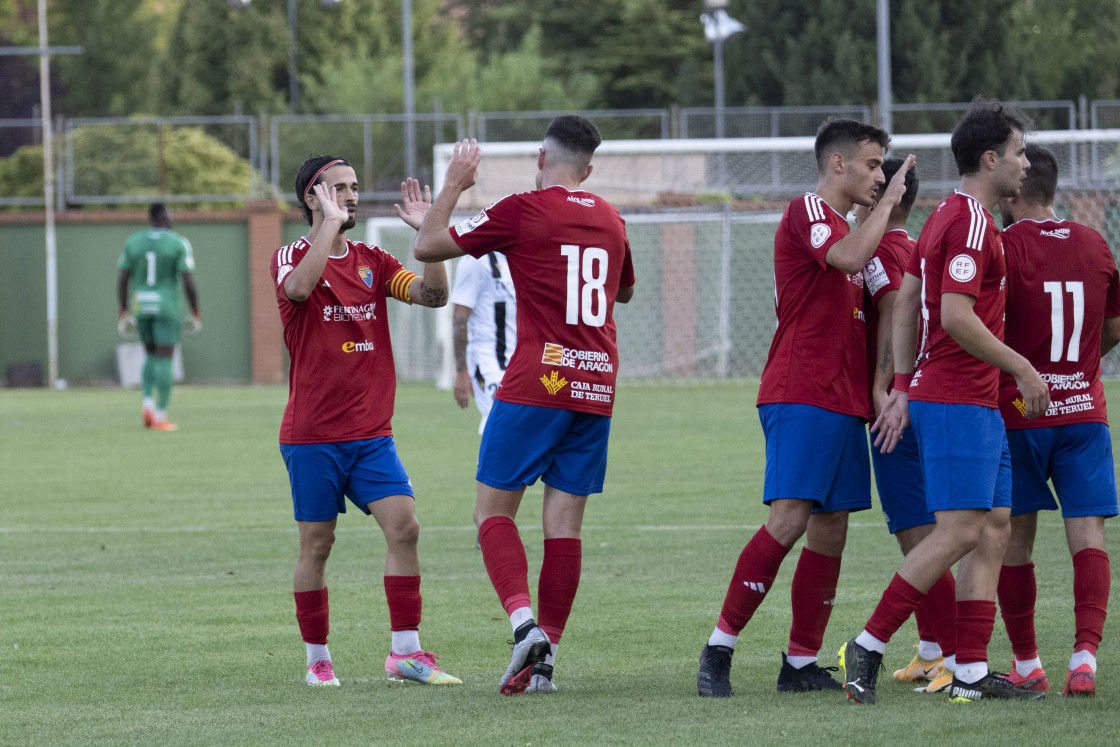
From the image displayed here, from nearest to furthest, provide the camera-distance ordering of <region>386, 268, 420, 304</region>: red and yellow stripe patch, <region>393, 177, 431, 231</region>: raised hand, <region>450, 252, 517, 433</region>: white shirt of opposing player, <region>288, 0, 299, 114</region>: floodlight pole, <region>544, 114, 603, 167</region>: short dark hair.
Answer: <region>544, 114, 603, 167</region>: short dark hair
<region>393, 177, 431, 231</region>: raised hand
<region>386, 268, 420, 304</region>: red and yellow stripe patch
<region>450, 252, 517, 433</region>: white shirt of opposing player
<region>288, 0, 299, 114</region>: floodlight pole

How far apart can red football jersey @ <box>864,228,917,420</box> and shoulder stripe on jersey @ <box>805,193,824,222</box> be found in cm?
30

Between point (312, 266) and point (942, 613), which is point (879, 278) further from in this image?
point (312, 266)

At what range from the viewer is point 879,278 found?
5.94 m

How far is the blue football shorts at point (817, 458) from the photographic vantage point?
5.70 meters

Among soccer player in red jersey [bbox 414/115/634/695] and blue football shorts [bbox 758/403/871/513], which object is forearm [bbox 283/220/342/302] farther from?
blue football shorts [bbox 758/403/871/513]

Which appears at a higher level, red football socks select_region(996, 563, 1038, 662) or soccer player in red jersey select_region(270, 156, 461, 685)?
soccer player in red jersey select_region(270, 156, 461, 685)

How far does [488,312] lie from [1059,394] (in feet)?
15.1

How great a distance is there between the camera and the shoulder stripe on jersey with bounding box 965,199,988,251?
538 centimetres

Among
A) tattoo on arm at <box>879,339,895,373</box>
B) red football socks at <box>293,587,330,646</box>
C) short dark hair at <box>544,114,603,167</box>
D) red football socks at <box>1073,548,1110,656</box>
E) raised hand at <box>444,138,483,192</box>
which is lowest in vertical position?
red football socks at <box>293,587,330,646</box>

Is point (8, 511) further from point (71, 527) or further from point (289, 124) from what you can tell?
point (289, 124)

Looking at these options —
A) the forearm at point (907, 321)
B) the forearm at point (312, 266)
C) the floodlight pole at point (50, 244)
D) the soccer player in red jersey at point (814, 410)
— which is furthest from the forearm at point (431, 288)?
the floodlight pole at point (50, 244)

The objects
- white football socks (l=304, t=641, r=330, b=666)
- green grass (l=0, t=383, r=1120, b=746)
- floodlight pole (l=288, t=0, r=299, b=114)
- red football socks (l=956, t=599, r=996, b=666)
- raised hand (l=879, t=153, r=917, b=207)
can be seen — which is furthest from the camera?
floodlight pole (l=288, t=0, r=299, b=114)

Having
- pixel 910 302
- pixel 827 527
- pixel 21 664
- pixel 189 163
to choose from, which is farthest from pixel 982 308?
pixel 189 163

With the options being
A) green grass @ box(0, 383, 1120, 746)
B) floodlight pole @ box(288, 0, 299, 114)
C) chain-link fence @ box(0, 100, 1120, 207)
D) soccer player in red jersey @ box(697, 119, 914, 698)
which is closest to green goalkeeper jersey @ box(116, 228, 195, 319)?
green grass @ box(0, 383, 1120, 746)
